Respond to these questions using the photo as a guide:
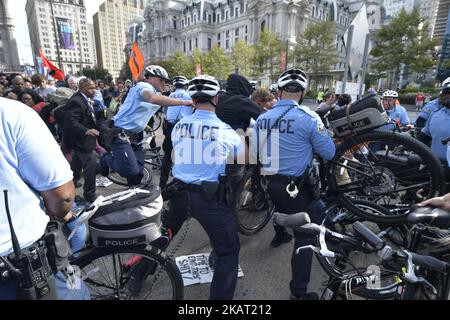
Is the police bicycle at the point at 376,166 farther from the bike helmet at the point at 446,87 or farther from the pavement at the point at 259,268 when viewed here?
the bike helmet at the point at 446,87

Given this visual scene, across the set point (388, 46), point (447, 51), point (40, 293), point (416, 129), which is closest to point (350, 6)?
point (388, 46)

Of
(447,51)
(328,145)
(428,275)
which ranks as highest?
(447,51)

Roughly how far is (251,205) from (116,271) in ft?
7.15

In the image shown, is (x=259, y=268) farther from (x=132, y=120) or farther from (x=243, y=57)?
(x=243, y=57)

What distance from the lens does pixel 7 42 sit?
6619cm

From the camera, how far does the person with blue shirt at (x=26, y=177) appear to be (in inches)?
44.7

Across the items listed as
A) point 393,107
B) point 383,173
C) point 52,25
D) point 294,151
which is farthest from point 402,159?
point 52,25

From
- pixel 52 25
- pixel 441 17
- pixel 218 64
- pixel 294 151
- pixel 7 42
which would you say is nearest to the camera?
pixel 294 151

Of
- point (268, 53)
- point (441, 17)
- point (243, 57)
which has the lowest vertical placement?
point (243, 57)

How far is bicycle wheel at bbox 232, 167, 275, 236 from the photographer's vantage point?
359cm

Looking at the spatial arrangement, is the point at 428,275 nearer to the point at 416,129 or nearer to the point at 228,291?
the point at 228,291

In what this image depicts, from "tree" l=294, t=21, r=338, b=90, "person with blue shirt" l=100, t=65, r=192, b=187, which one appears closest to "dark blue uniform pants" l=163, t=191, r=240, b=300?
"person with blue shirt" l=100, t=65, r=192, b=187
